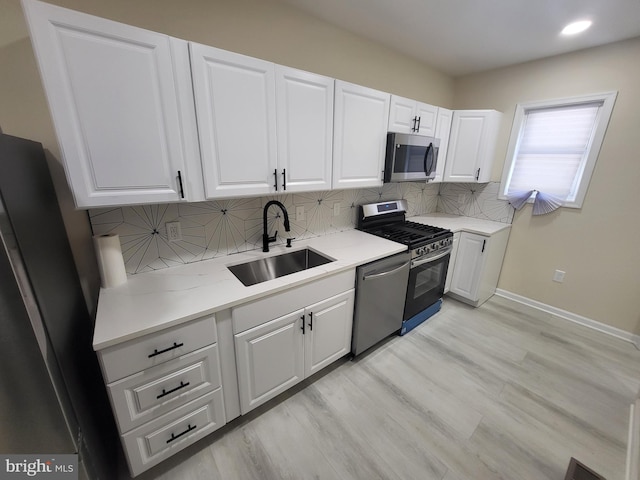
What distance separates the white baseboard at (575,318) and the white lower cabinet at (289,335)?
2446 mm

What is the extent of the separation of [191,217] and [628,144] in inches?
145

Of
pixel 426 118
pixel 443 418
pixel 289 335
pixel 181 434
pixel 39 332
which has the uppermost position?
pixel 426 118

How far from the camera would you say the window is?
2.38m

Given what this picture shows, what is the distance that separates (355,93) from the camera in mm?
1842

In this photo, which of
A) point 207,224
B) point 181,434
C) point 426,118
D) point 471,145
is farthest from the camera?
point 471,145

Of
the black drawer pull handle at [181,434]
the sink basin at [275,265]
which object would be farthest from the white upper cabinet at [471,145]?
the black drawer pull handle at [181,434]

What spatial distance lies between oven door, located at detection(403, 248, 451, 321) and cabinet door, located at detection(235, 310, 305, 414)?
116 centimetres

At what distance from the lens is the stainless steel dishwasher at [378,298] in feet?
6.22

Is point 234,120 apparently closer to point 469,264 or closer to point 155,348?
point 155,348

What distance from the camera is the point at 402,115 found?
2.22m

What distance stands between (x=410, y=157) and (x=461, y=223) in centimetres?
123

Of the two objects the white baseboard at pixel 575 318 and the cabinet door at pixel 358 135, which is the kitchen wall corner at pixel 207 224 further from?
the white baseboard at pixel 575 318

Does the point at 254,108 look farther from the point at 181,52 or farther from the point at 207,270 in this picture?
the point at 207,270

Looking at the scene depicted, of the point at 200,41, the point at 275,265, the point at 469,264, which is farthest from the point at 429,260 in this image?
the point at 200,41
